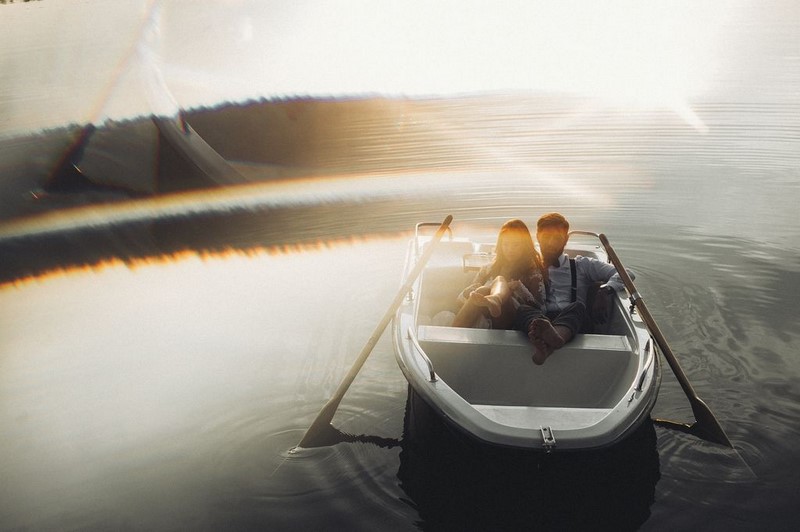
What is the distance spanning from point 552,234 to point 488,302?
0.92 meters

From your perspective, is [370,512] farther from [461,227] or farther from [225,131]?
[225,131]

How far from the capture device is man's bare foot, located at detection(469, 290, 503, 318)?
5969 millimetres

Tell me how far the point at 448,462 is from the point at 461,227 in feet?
25.5

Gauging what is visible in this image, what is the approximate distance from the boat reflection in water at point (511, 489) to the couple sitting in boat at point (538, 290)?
3.26 feet

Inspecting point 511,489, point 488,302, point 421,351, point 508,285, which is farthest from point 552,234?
point 511,489

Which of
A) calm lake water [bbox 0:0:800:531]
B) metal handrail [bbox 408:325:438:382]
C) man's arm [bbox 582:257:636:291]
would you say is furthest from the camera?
man's arm [bbox 582:257:636:291]

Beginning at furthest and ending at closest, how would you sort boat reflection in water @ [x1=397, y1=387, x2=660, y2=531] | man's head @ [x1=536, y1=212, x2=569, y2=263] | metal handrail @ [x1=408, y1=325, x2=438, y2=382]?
1. man's head @ [x1=536, y1=212, x2=569, y2=263]
2. metal handrail @ [x1=408, y1=325, x2=438, y2=382]
3. boat reflection in water @ [x1=397, y1=387, x2=660, y2=531]

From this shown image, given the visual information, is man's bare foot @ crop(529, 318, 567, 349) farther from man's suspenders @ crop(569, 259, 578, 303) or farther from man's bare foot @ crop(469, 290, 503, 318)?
man's suspenders @ crop(569, 259, 578, 303)

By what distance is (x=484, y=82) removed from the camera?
1104 inches

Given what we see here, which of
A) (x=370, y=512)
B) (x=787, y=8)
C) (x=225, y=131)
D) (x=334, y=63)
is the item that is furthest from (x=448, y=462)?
(x=787, y=8)

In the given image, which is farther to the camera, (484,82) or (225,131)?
(484,82)

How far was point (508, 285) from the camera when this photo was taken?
6195mm

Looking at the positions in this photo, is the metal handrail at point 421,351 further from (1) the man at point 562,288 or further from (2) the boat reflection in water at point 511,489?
(1) the man at point 562,288

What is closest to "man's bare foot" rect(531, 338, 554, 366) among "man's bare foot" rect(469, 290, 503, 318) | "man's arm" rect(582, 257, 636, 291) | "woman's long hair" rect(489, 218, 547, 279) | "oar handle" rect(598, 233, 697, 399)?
"man's bare foot" rect(469, 290, 503, 318)
